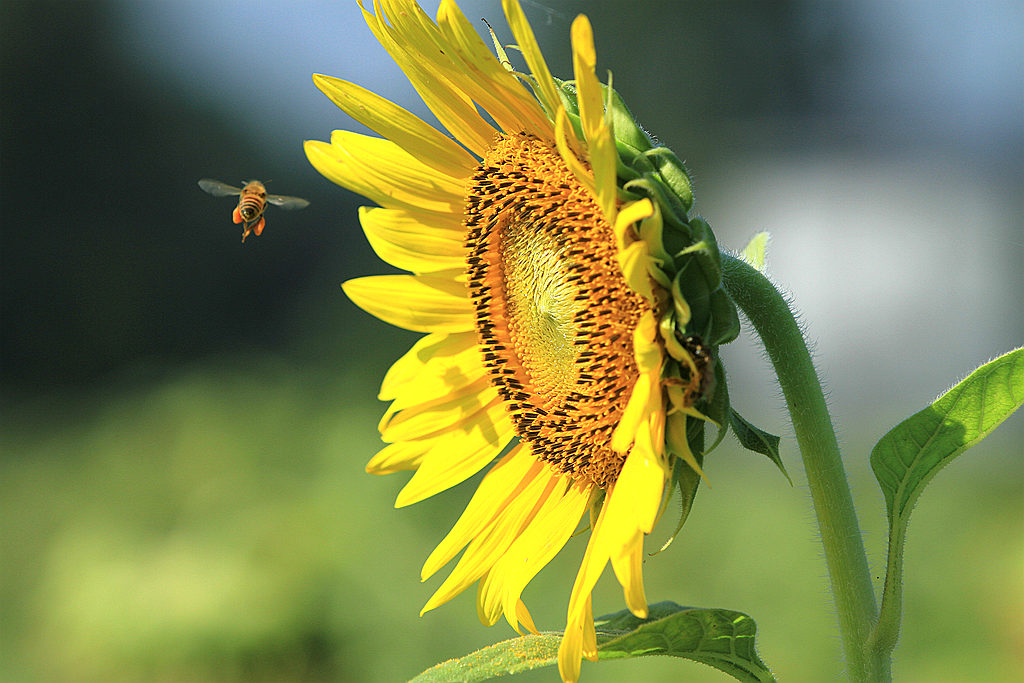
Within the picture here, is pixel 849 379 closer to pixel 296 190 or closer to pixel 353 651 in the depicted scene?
pixel 353 651

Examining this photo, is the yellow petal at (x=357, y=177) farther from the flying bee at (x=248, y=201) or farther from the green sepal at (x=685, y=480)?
the flying bee at (x=248, y=201)

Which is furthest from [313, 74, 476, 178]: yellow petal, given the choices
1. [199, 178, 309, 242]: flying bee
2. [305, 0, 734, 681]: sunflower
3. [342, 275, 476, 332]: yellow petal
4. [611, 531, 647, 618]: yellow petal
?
[199, 178, 309, 242]: flying bee

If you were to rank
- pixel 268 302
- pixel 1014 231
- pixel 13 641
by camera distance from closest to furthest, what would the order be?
pixel 13 641, pixel 1014 231, pixel 268 302

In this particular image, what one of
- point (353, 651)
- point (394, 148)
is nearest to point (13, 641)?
point (353, 651)

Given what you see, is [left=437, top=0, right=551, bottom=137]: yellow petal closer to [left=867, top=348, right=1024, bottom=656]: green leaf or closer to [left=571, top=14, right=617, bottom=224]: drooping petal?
[left=571, top=14, right=617, bottom=224]: drooping petal

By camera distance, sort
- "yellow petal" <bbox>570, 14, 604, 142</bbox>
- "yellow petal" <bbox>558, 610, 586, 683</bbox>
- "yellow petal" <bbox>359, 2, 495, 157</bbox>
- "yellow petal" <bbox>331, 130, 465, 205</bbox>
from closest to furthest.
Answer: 1. "yellow petal" <bbox>570, 14, 604, 142</bbox>
2. "yellow petal" <bbox>558, 610, 586, 683</bbox>
3. "yellow petal" <bbox>359, 2, 495, 157</bbox>
4. "yellow petal" <bbox>331, 130, 465, 205</bbox>

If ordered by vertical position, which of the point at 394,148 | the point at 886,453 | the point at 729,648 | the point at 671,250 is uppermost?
the point at 394,148
